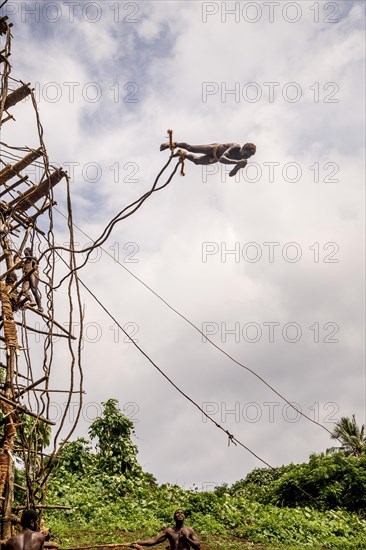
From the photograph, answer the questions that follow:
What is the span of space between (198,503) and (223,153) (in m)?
12.6

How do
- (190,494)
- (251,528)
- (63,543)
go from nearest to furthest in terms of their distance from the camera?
(63,543) → (251,528) → (190,494)

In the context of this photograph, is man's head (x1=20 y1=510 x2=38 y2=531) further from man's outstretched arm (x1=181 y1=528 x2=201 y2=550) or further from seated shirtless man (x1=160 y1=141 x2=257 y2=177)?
seated shirtless man (x1=160 y1=141 x2=257 y2=177)

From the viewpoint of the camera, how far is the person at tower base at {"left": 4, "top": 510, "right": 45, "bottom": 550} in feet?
18.5

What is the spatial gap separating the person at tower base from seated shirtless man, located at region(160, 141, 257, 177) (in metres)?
4.09

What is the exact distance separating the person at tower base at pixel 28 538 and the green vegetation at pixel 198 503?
Result: 6.44m

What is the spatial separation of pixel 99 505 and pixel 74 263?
34.6 feet

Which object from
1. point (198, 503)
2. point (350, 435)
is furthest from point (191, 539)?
point (350, 435)

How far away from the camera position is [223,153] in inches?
197

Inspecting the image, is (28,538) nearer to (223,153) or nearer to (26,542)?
(26,542)

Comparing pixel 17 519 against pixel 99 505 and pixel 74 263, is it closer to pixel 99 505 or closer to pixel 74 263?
pixel 74 263

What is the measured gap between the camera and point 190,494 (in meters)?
16.2

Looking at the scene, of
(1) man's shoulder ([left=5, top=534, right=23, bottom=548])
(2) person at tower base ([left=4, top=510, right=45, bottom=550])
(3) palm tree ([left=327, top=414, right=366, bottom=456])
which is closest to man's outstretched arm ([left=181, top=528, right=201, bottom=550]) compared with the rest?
(2) person at tower base ([left=4, top=510, right=45, bottom=550])

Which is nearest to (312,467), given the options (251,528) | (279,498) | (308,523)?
(279,498)

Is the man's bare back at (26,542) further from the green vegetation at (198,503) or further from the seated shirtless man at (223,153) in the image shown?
the green vegetation at (198,503)
